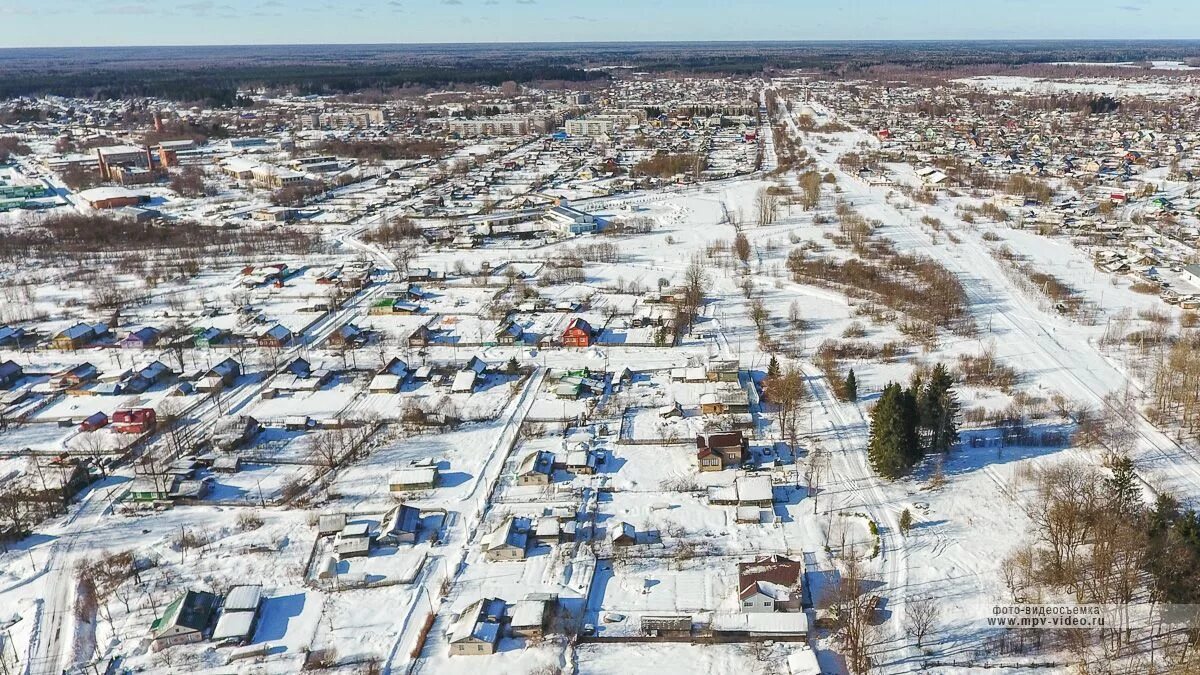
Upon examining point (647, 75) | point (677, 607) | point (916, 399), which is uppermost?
point (647, 75)

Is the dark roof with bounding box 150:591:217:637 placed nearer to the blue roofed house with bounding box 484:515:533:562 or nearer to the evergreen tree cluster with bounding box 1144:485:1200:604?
the blue roofed house with bounding box 484:515:533:562

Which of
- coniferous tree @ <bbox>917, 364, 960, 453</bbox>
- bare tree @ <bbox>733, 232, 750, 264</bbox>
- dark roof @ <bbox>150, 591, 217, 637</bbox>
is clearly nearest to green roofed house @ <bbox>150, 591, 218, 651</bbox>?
dark roof @ <bbox>150, 591, 217, 637</bbox>

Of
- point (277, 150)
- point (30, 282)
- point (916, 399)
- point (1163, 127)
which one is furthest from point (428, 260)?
point (1163, 127)

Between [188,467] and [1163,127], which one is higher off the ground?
[1163,127]

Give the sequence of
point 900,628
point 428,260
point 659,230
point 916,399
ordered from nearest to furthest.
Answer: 1. point 900,628
2. point 916,399
3. point 428,260
4. point 659,230

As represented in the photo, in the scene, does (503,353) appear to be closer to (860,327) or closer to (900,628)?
(860,327)

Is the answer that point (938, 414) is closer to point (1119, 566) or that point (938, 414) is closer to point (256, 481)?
point (1119, 566)
